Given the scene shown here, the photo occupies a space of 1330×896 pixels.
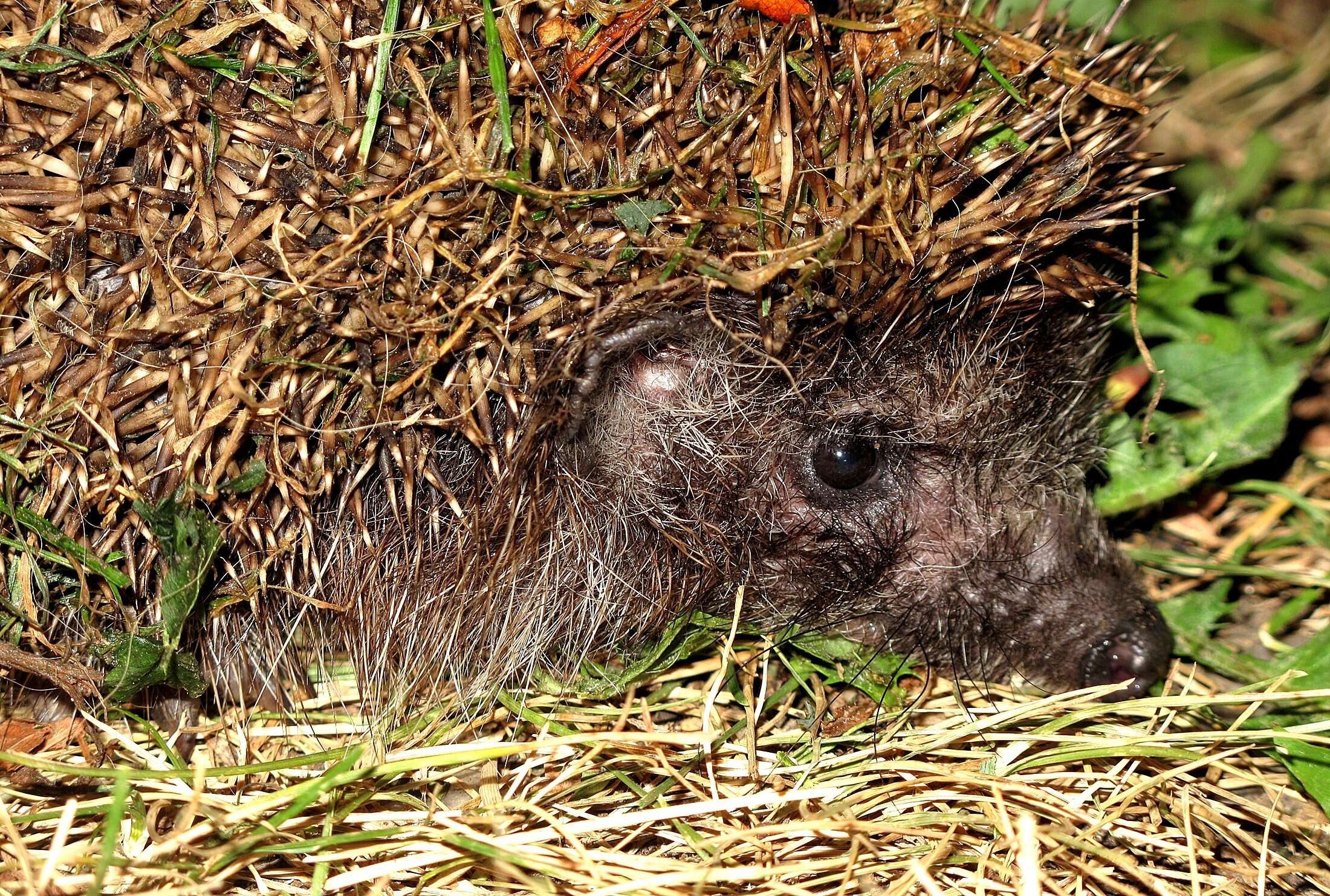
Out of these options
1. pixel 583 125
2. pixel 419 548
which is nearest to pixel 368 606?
pixel 419 548

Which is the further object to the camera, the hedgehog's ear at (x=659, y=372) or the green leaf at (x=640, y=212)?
the hedgehog's ear at (x=659, y=372)

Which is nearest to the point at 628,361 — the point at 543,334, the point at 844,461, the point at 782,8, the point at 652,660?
the point at 543,334

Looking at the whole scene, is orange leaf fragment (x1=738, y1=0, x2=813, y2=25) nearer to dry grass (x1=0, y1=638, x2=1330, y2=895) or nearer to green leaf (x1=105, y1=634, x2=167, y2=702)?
dry grass (x1=0, y1=638, x2=1330, y2=895)

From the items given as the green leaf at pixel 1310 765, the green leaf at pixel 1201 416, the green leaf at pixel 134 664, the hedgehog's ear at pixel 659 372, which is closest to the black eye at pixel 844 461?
the hedgehog's ear at pixel 659 372

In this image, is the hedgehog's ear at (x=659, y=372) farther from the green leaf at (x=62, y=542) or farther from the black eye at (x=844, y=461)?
the green leaf at (x=62, y=542)

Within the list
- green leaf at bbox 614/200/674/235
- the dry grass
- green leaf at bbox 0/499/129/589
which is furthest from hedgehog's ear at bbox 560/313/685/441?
green leaf at bbox 0/499/129/589

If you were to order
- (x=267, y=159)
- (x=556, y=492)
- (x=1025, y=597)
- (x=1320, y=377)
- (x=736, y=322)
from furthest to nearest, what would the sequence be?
(x=1320, y=377) → (x=1025, y=597) → (x=556, y=492) → (x=736, y=322) → (x=267, y=159)

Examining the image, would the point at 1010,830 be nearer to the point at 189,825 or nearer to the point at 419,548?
the point at 419,548

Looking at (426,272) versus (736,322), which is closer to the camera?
(426,272)
